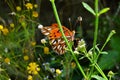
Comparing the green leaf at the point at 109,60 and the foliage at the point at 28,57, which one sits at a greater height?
the foliage at the point at 28,57

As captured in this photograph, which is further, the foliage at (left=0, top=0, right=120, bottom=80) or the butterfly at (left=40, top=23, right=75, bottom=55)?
the foliage at (left=0, top=0, right=120, bottom=80)

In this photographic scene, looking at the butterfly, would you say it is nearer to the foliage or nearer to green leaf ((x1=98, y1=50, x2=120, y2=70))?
the foliage

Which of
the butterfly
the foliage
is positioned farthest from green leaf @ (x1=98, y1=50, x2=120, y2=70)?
the butterfly

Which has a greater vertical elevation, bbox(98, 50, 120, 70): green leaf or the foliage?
the foliage

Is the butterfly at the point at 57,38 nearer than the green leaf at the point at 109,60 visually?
Yes

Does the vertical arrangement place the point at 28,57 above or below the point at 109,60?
above

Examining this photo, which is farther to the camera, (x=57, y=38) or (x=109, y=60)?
(x=109, y=60)

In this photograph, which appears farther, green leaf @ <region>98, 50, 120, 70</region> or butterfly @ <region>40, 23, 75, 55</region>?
green leaf @ <region>98, 50, 120, 70</region>

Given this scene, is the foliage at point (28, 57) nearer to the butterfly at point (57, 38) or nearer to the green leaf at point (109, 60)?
the green leaf at point (109, 60)

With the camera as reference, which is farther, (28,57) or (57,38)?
(28,57)

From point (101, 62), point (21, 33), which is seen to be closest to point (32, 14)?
point (21, 33)

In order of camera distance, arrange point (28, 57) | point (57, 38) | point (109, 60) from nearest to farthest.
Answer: point (57, 38) → point (109, 60) → point (28, 57)

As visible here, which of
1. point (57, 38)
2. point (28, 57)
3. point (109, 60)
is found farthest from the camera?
point (28, 57)

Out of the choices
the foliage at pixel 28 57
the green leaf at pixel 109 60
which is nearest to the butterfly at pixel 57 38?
the foliage at pixel 28 57
